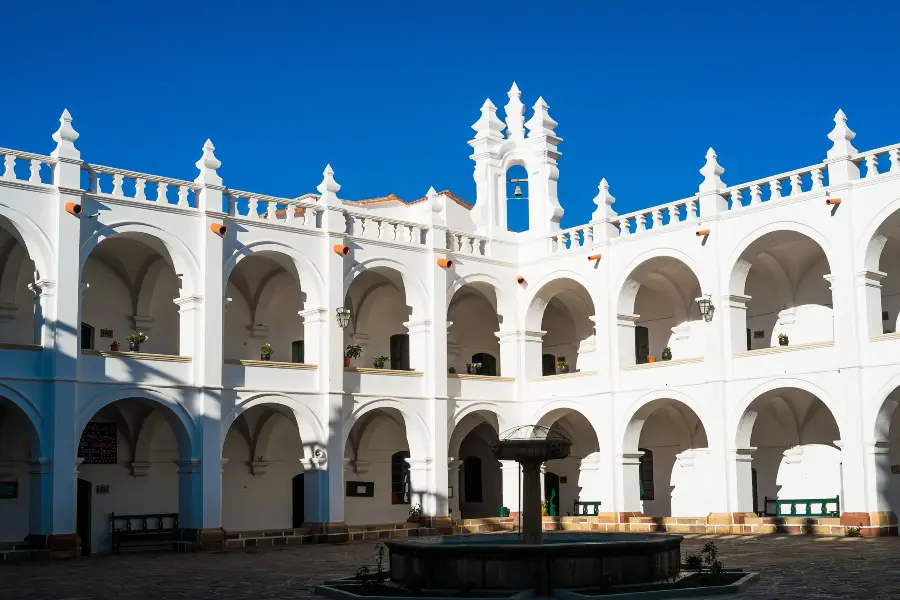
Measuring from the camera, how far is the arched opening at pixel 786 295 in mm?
26469

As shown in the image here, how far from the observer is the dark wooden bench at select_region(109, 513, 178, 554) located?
80.4ft

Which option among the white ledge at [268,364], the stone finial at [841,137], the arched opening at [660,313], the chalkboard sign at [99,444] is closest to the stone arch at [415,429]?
the white ledge at [268,364]

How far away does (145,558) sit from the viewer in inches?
865

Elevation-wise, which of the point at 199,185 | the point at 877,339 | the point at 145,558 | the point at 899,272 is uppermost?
the point at 199,185

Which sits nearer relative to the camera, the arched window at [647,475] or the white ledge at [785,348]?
the white ledge at [785,348]

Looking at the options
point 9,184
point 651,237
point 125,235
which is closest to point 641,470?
point 651,237

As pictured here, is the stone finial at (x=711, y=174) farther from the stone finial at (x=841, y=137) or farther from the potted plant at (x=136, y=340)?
the potted plant at (x=136, y=340)

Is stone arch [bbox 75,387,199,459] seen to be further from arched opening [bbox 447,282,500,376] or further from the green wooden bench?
the green wooden bench

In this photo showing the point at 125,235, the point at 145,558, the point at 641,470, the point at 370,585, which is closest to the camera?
the point at 370,585

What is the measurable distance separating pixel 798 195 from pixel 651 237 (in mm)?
4246

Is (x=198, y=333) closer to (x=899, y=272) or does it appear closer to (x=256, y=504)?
(x=256, y=504)

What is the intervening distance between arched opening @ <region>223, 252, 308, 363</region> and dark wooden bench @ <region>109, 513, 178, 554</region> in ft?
14.9

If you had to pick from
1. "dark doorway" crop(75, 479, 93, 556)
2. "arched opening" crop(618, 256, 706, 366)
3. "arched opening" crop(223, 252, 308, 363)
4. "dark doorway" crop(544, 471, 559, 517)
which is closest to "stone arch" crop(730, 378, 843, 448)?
"arched opening" crop(618, 256, 706, 366)

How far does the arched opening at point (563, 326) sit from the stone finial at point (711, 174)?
4.65m
